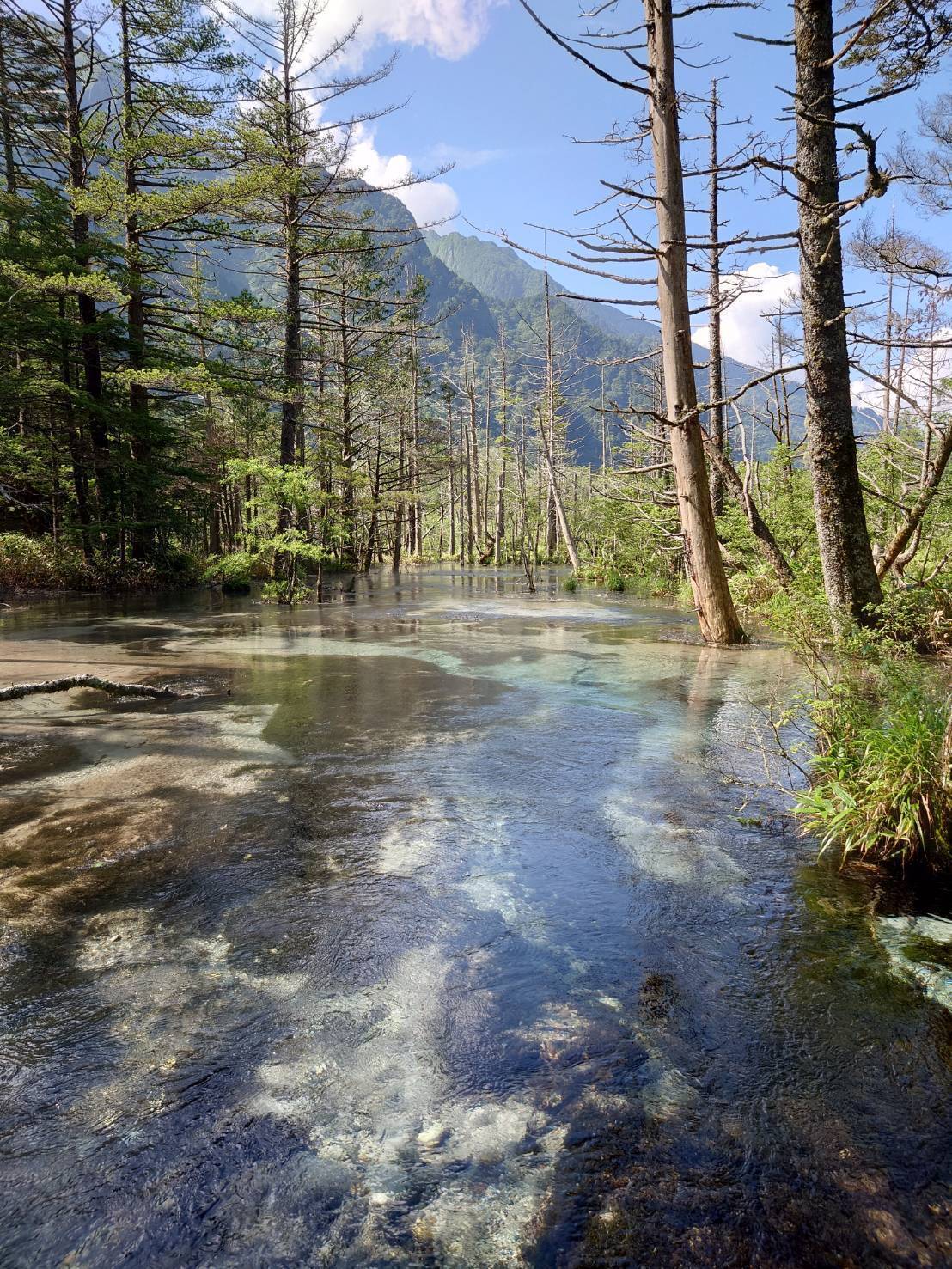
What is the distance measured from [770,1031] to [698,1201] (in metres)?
0.73

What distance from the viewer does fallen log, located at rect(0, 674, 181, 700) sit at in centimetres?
531

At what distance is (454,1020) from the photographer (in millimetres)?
2268

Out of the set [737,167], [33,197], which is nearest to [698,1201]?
[737,167]

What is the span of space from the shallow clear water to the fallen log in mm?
583

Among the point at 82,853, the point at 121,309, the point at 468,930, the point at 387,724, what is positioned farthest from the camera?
the point at 121,309

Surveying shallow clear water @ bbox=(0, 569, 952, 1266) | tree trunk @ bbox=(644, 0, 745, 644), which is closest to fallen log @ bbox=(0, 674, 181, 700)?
shallow clear water @ bbox=(0, 569, 952, 1266)

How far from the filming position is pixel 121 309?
59.1 feet

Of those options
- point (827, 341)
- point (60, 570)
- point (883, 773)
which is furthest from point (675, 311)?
point (60, 570)

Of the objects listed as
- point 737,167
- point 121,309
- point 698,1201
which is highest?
point 121,309

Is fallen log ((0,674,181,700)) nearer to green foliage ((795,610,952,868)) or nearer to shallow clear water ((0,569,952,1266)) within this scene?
shallow clear water ((0,569,952,1266))

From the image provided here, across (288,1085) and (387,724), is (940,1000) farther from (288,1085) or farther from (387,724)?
(387,724)

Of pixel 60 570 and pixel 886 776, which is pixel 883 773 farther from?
pixel 60 570

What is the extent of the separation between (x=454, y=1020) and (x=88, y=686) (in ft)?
16.2

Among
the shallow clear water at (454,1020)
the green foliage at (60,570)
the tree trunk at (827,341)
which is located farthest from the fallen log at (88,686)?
the green foliage at (60,570)
